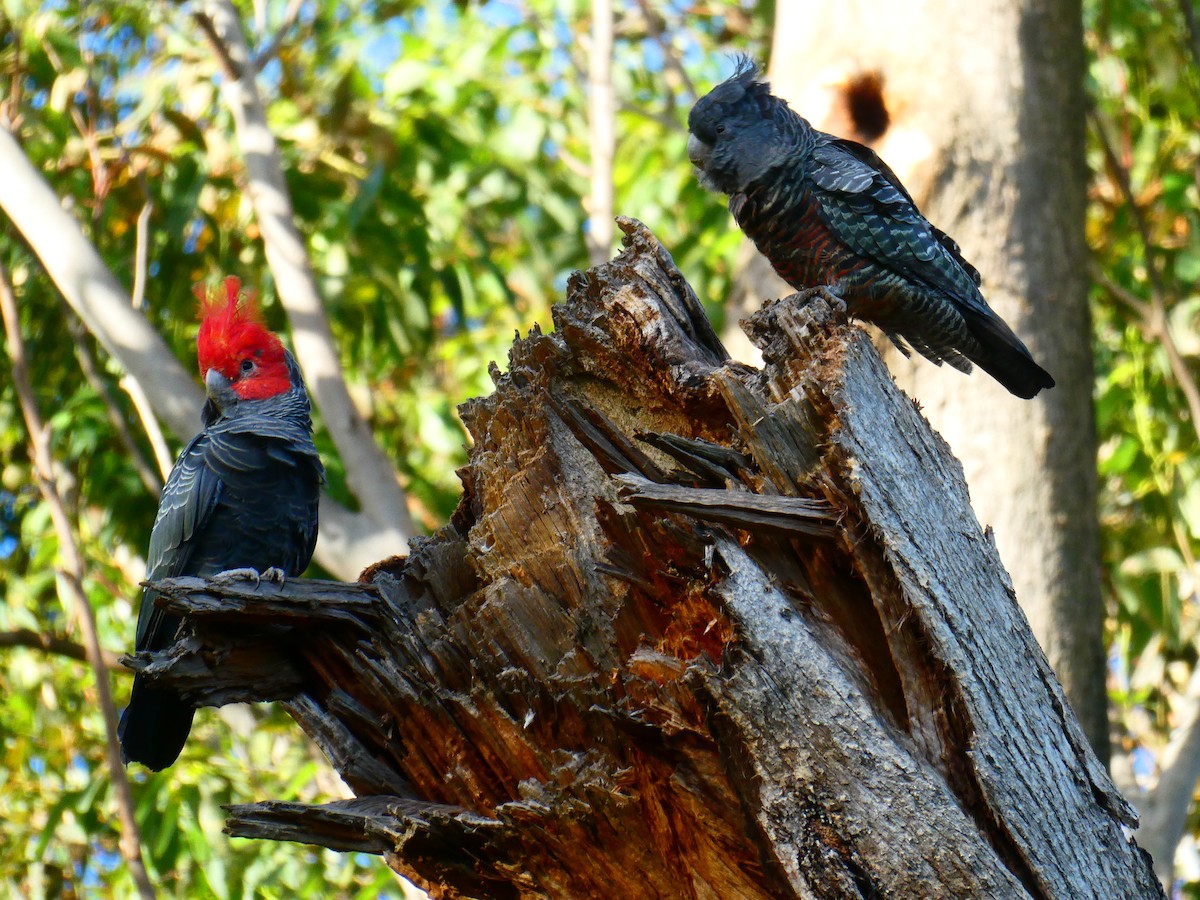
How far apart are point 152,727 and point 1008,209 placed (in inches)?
153

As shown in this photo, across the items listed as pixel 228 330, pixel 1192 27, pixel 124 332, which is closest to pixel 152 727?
pixel 228 330

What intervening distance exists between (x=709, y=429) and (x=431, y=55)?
5737mm

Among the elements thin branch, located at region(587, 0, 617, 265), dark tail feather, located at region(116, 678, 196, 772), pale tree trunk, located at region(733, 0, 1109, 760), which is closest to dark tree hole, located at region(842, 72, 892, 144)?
pale tree trunk, located at region(733, 0, 1109, 760)

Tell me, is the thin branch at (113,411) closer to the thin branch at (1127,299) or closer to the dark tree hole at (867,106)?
the dark tree hole at (867,106)

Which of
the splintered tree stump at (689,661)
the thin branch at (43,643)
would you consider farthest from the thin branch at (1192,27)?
the thin branch at (43,643)

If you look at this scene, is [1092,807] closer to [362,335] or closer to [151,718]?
[151,718]

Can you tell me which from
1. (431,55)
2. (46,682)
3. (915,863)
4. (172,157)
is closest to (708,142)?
(915,863)

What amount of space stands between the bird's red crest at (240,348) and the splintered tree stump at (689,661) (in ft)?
5.90

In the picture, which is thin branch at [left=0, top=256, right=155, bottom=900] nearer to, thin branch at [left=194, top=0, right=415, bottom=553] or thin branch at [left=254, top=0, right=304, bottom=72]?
thin branch at [left=194, top=0, right=415, bottom=553]

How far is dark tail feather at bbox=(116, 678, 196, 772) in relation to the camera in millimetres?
3682

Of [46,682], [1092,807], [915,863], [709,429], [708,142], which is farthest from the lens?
[46,682]

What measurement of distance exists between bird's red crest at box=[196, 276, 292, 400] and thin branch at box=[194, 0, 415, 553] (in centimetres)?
60

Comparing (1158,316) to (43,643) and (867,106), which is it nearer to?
(867,106)

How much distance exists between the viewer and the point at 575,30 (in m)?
8.71
